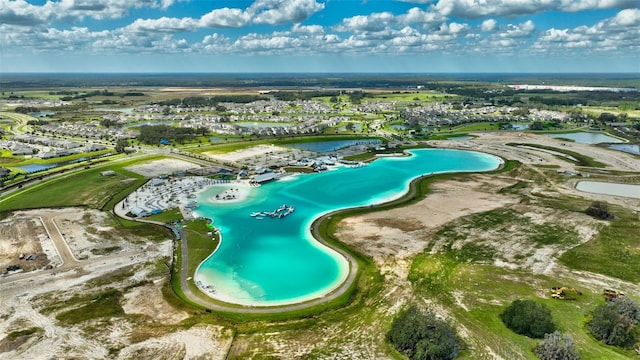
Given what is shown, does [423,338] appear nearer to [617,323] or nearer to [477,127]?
[617,323]

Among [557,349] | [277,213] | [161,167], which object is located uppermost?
[161,167]

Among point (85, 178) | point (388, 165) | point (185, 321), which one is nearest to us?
point (185, 321)

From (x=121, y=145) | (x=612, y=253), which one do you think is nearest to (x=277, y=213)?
(x=612, y=253)

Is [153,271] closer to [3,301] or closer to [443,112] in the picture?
[3,301]

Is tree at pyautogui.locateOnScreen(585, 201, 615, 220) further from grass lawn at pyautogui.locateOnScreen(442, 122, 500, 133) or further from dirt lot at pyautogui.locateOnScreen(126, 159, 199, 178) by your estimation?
grass lawn at pyautogui.locateOnScreen(442, 122, 500, 133)

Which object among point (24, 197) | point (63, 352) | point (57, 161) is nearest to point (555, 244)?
point (63, 352)

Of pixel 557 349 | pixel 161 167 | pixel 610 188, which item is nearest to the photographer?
pixel 557 349

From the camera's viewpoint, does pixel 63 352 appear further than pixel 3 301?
No

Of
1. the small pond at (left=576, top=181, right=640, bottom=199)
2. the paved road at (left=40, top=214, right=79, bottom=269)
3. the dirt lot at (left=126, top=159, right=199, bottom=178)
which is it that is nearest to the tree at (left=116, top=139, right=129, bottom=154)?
the dirt lot at (left=126, top=159, right=199, bottom=178)
